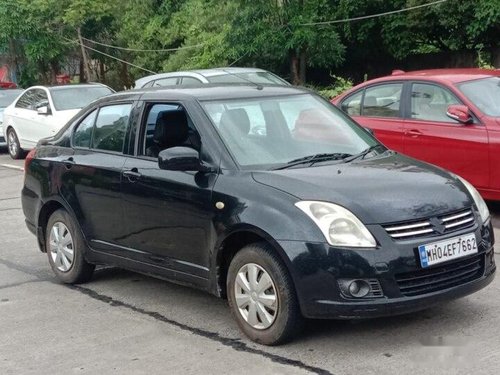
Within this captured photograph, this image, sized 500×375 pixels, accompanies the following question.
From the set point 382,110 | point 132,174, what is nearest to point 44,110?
point 382,110

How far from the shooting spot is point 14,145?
1786 centimetres

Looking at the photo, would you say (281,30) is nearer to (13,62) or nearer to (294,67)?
(294,67)

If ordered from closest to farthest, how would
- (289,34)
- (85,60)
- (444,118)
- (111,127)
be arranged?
(111,127), (444,118), (289,34), (85,60)

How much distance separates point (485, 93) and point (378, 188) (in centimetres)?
441

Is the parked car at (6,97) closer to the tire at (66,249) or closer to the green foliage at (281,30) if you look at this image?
the green foliage at (281,30)

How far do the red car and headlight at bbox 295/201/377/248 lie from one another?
4072 millimetres

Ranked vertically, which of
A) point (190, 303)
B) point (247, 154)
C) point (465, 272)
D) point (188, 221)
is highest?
point (247, 154)

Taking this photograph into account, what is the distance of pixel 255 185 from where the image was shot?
5262 mm

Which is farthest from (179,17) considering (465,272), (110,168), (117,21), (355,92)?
(465,272)

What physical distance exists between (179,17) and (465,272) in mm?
23108

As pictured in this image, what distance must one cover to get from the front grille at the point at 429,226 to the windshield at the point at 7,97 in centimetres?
1680

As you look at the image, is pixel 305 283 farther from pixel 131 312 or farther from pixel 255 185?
pixel 131 312

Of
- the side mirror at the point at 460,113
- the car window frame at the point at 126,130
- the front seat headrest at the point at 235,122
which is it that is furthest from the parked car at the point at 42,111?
the front seat headrest at the point at 235,122

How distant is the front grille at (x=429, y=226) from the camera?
489 centimetres
